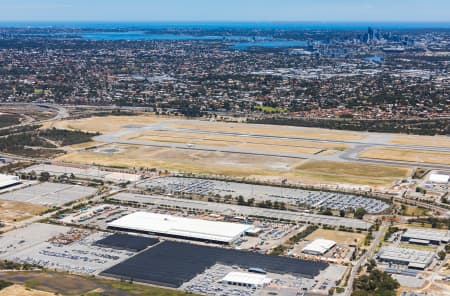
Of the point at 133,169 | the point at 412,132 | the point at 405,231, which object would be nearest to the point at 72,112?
the point at 133,169

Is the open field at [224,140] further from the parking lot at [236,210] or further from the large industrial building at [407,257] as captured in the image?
the large industrial building at [407,257]

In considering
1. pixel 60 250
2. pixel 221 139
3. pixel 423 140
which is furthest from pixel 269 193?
pixel 423 140

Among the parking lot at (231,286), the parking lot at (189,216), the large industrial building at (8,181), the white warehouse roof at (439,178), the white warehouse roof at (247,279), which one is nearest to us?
the parking lot at (231,286)

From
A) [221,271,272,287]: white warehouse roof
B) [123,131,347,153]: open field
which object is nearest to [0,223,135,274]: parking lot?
[221,271,272,287]: white warehouse roof

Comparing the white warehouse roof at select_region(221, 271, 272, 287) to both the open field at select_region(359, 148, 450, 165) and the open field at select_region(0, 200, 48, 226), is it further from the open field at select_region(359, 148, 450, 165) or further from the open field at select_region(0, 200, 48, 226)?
the open field at select_region(359, 148, 450, 165)

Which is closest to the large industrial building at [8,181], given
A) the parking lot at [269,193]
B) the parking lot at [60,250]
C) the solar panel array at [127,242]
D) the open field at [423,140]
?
the parking lot at [269,193]

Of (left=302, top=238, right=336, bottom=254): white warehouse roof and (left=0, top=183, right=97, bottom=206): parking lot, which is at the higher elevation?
(left=302, top=238, right=336, bottom=254): white warehouse roof
